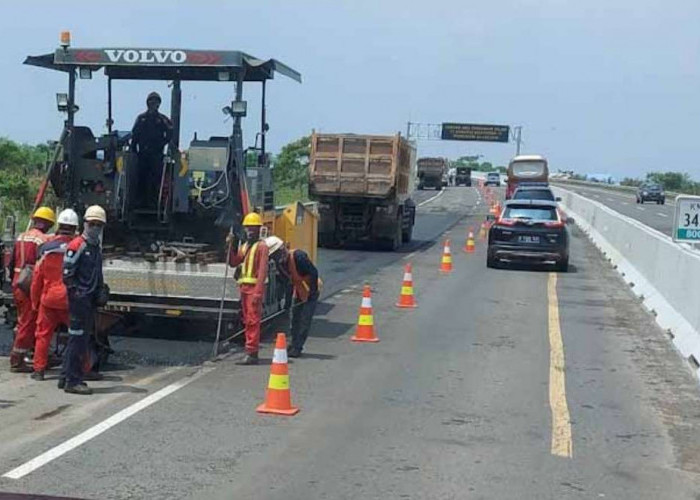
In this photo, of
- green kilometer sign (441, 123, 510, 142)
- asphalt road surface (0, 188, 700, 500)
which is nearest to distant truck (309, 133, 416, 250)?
asphalt road surface (0, 188, 700, 500)

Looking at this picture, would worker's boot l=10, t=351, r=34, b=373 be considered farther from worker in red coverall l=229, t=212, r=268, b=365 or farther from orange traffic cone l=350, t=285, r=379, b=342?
orange traffic cone l=350, t=285, r=379, b=342

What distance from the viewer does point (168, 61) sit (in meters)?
12.1

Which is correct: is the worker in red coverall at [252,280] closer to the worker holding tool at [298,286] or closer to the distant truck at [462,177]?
the worker holding tool at [298,286]

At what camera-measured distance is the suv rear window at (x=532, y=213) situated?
2417 cm

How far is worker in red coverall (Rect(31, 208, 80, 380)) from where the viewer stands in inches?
373

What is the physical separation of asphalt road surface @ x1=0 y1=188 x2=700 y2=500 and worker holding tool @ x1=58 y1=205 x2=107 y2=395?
261mm

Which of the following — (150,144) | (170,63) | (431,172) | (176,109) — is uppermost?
(170,63)

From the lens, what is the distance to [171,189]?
495 inches

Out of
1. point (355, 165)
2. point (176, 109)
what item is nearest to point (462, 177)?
point (355, 165)

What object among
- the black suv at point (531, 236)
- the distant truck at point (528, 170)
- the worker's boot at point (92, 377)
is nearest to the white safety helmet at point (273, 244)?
the worker's boot at point (92, 377)

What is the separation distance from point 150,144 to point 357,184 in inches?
586

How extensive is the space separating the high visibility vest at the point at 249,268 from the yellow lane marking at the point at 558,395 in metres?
3.23

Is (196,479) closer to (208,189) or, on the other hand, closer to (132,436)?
(132,436)

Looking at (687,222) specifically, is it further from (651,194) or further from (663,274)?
(651,194)
